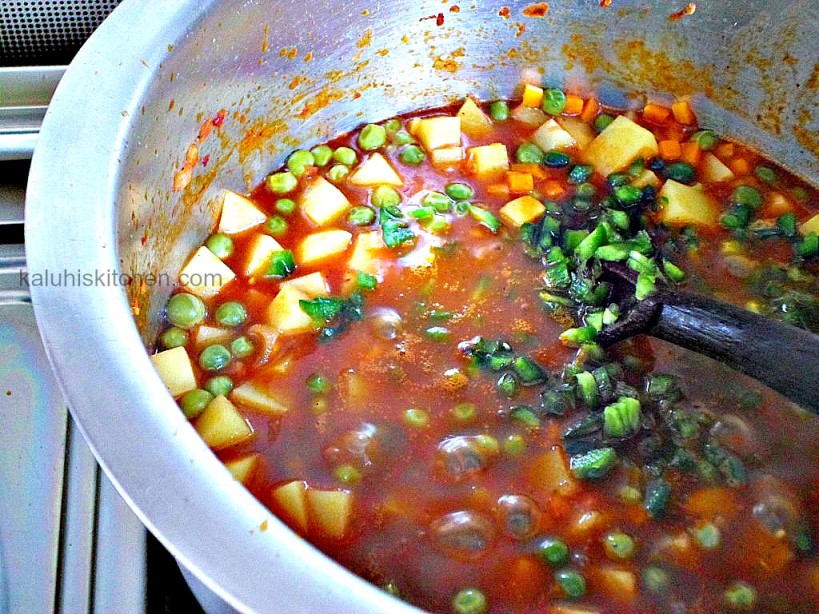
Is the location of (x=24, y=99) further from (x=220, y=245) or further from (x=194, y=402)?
(x=194, y=402)

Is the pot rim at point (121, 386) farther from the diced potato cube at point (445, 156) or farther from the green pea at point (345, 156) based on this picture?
the diced potato cube at point (445, 156)

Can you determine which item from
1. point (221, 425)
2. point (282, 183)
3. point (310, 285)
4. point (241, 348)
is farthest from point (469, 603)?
point (282, 183)

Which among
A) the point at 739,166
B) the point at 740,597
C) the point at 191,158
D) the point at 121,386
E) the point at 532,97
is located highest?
the point at 121,386

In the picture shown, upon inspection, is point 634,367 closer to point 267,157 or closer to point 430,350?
point 430,350

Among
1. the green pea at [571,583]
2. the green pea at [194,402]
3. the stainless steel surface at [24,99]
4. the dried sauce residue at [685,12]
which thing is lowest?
the green pea at [571,583]

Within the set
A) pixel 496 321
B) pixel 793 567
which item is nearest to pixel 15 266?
pixel 496 321

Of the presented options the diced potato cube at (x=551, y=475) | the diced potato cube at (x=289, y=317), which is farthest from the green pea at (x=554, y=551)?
the diced potato cube at (x=289, y=317)
